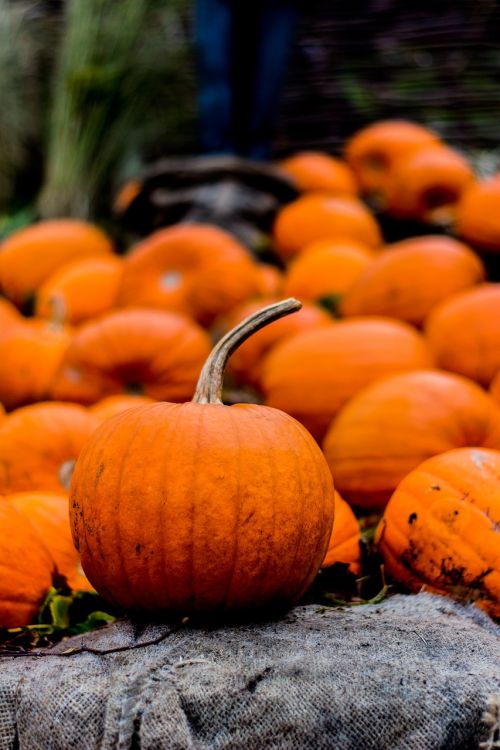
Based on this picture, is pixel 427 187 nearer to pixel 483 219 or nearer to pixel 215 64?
pixel 483 219

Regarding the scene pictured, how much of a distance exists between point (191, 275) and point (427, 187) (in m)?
1.47

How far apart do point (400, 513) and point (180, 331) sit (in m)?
1.49

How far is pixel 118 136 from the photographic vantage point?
18.8 feet

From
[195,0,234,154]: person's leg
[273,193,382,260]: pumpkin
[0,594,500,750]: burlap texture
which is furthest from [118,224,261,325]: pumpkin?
[0,594,500,750]: burlap texture

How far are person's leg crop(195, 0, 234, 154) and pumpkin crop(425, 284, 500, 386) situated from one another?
260cm

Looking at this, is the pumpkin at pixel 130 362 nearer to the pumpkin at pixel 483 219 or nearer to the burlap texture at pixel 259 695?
the pumpkin at pixel 483 219

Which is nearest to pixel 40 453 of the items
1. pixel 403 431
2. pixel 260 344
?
pixel 403 431

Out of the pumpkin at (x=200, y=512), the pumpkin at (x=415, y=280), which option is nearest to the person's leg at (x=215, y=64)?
the pumpkin at (x=415, y=280)

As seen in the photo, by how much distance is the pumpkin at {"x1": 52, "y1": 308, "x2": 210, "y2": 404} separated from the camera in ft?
9.92

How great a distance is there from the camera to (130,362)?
3029mm

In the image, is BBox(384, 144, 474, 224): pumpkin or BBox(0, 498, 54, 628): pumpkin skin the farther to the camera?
BBox(384, 144, 474, 224): pumpkin

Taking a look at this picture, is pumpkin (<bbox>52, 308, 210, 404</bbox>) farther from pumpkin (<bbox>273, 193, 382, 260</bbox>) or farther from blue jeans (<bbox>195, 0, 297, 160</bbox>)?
blue jeans (<bbox>195, 0, 297, 160</bbox>)

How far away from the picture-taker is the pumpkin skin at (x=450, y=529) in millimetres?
1673

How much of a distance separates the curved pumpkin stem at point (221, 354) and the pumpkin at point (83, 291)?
240cm
